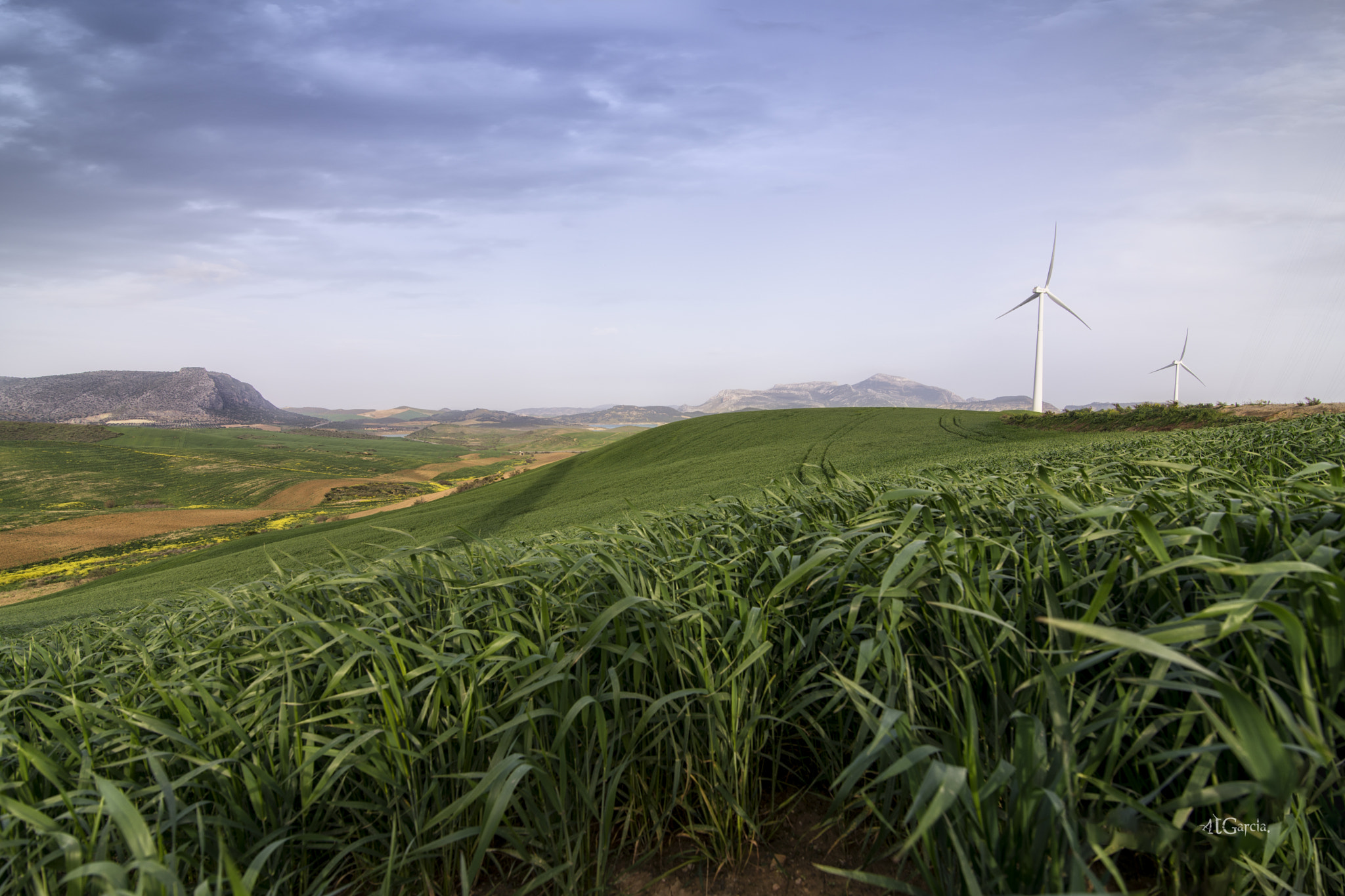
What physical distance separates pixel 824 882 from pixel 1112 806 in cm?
89

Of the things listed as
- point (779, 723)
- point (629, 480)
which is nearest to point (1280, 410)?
point (629, 480)

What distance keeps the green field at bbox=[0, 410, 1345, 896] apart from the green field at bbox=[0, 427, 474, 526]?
74.7 meters

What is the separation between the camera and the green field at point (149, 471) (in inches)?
2574

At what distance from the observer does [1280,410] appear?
22469mm

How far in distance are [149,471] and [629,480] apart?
3577 inches

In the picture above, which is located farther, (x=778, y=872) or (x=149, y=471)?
(x=149, y=471)

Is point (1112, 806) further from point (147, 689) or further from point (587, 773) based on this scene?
point (147, 689)

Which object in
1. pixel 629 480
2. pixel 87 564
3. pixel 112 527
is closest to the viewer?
pixel 629 480

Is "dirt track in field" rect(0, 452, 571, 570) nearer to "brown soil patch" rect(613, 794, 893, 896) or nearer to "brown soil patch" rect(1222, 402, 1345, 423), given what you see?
"brown soil patch" rect(613, 794, 893, 896)

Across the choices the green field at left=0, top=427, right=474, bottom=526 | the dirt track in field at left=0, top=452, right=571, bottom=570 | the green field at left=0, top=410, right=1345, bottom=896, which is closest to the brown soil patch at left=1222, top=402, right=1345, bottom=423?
the green field at left=0, top=410, right=1345, bottom=896

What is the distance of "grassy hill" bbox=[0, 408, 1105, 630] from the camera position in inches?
707

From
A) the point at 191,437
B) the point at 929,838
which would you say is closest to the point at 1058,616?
the point at 929,838

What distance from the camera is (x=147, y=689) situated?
2.84 metres

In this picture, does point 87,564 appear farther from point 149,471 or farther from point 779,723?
point 149,471
